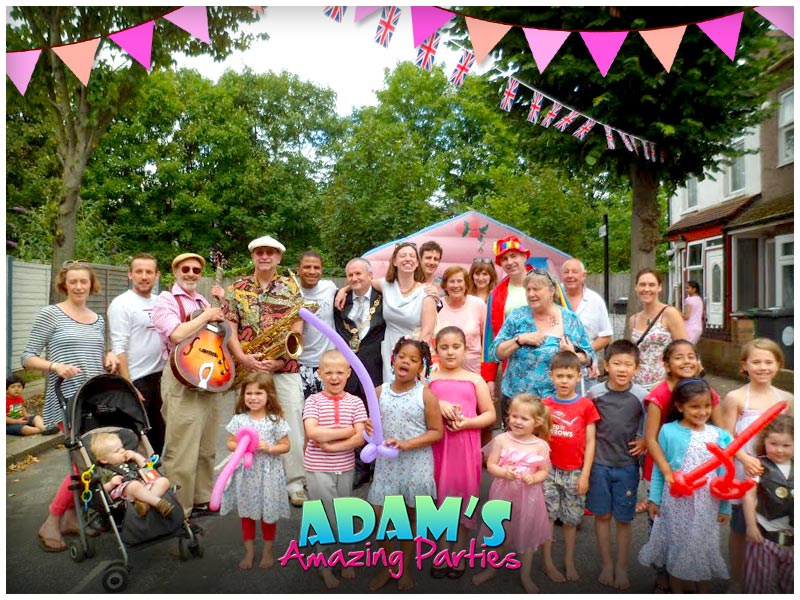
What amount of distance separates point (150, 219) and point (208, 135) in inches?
113

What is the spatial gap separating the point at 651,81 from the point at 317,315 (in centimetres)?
433

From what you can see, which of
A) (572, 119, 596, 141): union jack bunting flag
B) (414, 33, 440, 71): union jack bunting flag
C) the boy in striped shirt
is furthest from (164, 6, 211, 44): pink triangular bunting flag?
(572, 119, 596, 141): union jack bunting flag

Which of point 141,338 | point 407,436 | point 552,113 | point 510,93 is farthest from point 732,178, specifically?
point 141,338

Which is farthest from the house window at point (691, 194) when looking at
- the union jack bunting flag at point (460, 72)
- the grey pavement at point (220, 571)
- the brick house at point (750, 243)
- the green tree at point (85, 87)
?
the grey pavement at point (220, 571)

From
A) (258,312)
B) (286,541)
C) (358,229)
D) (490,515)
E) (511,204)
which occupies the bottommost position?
(286,541)

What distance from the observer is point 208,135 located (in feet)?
29.8

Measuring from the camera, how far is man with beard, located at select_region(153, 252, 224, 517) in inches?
156

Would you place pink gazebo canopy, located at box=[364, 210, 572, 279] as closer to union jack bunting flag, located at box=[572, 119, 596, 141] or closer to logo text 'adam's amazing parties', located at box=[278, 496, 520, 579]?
union jack bunting flag, located at box=[572, 119, 596, 141]

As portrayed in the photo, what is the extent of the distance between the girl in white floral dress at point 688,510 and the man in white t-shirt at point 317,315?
2461mm

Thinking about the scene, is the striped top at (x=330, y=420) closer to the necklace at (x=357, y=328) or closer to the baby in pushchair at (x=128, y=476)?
the baby in pushchair at (x=128, y=476)

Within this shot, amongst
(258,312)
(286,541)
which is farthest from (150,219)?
(286,541)

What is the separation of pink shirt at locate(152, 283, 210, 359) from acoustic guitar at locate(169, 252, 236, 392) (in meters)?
0.10

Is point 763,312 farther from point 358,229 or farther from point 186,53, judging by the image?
point 186,53

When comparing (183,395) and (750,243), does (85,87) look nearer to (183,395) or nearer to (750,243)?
(183,395)
